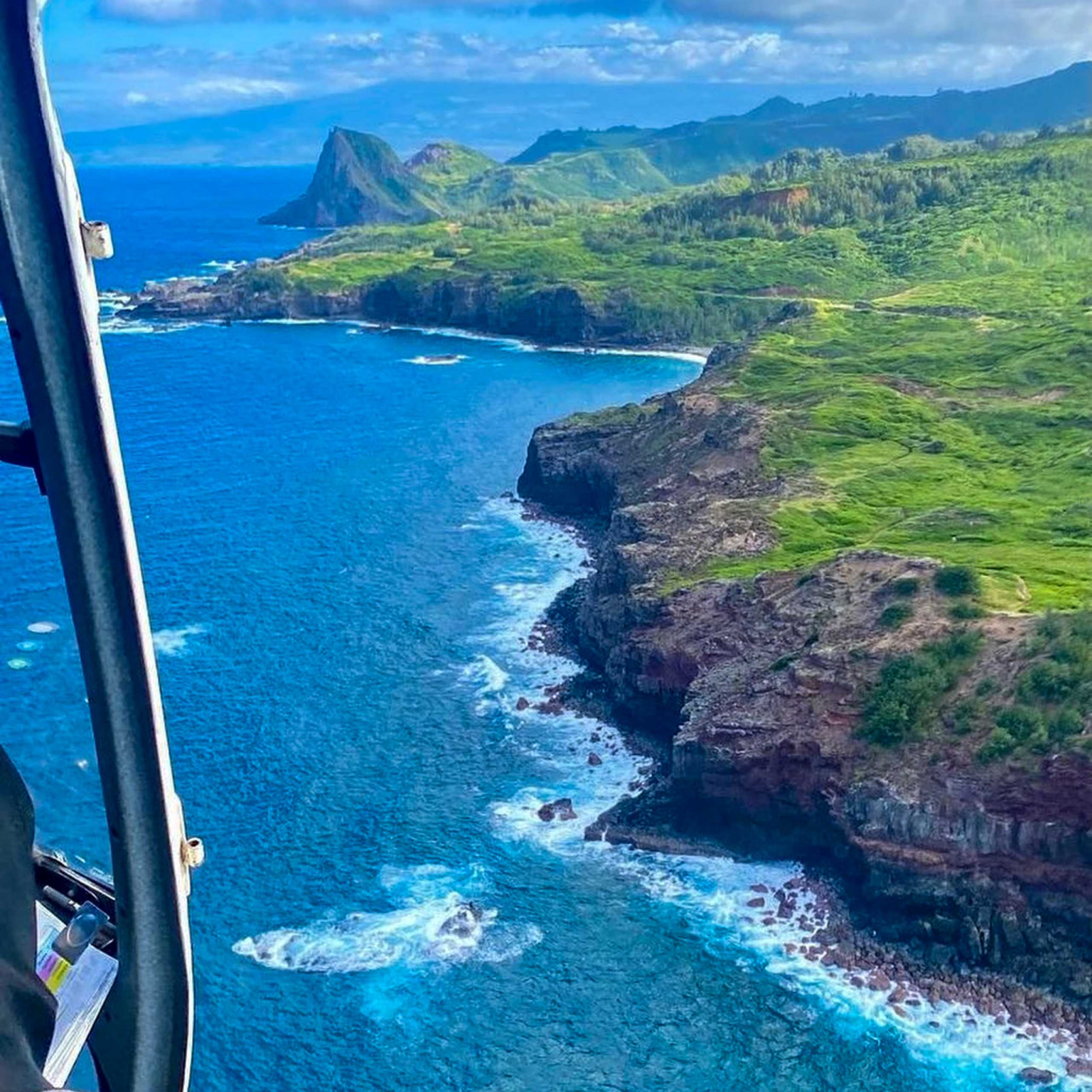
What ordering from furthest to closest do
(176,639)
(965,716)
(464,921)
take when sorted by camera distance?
(176,639)
(965,716)
(464,921)

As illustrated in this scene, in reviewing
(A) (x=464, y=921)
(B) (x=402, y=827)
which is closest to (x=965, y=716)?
(A) (x=464, y=921)

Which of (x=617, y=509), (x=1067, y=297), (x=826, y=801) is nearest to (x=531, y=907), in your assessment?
(x=826, y=801)

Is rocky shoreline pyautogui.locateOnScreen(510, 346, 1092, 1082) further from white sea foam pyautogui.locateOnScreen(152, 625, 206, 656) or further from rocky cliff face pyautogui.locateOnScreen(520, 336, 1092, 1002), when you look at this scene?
white sea foam pyautogui.locateOnScreen(152, 625, 206, 656)

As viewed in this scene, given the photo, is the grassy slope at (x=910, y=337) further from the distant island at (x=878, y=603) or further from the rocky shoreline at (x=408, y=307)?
the rocky shoreline at (x=408, y=307)

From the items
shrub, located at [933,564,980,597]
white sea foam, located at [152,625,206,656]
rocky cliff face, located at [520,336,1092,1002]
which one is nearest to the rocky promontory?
rocky cliff face, located at [520,336,1092,1002]

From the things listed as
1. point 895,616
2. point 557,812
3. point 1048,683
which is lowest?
point 557,812

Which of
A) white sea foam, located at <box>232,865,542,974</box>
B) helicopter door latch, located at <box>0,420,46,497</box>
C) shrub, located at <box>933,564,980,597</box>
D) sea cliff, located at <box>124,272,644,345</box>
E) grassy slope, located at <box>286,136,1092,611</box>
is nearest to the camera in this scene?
helicopter door latch, located at <box>0,420,46,497</box>

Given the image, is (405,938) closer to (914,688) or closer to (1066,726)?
(914,688)
